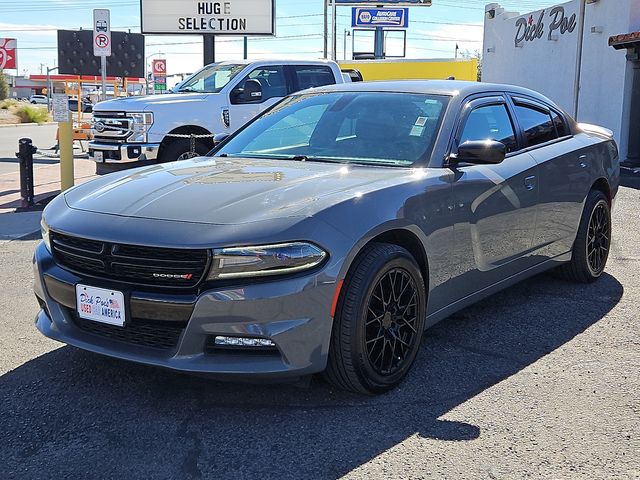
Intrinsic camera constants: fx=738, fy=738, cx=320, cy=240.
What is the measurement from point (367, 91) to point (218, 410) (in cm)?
241

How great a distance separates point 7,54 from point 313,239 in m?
28.6

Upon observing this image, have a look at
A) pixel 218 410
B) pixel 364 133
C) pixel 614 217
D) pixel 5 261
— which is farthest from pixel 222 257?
pixel 614 217

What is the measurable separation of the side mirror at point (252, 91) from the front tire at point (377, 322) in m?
7.92

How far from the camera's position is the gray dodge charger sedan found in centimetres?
323

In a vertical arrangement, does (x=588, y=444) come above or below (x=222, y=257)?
below

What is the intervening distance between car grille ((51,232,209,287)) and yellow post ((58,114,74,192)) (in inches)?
274

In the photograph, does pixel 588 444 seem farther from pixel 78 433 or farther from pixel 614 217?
pixel 614 217

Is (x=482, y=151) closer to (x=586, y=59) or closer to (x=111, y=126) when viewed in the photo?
(x=111, y=126)

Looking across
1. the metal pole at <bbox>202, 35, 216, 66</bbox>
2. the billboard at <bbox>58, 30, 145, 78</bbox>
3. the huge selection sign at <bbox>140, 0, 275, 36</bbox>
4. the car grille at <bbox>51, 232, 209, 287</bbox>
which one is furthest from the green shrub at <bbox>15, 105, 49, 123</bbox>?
the car grille at <bbox>51, 232, 209, 287</bbox>

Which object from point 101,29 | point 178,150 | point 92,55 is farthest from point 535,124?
point 92,55

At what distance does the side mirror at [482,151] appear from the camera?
4.12m

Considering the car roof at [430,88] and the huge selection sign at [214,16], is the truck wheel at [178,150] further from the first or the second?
the huge selection sign at [214,16]

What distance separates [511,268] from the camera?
484 cm

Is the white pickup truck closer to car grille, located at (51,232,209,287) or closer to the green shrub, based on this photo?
car grille, located at (51,232,209,287)
